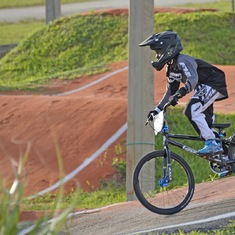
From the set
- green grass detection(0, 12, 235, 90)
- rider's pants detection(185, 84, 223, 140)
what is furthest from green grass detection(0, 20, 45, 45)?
rider's pants detection(185, 84, 223, 140)

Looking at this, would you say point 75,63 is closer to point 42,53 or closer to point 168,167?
point 42,53

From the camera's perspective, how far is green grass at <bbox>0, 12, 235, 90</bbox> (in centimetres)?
1919

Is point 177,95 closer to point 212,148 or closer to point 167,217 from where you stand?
point 212,148

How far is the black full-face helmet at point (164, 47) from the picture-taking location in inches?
324

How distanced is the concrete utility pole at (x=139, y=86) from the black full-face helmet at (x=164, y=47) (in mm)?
1763

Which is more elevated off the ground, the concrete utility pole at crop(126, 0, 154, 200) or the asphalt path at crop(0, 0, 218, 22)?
the concrete utility pole at crop(126, 0, 154, 200)

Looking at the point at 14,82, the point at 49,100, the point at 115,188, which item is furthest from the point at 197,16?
the point at 115,188

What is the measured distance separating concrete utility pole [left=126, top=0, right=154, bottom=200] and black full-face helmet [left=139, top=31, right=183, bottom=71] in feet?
5.78

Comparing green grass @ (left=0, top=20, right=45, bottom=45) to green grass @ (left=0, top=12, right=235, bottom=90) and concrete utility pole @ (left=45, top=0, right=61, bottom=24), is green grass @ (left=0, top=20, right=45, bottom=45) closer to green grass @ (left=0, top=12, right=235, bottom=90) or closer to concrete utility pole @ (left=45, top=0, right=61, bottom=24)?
concrete utility pole @ (left=45, top=0, right=61, bottom=24)

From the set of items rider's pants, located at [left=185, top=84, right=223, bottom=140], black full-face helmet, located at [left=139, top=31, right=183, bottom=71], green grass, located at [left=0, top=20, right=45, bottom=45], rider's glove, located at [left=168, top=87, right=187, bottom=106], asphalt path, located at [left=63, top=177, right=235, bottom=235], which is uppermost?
black full-face helmet, located at [left=139, top=31, right=183, bottom=71]

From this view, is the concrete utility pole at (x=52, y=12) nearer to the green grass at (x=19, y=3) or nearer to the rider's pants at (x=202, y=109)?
the green grass at (x=19, y=3)

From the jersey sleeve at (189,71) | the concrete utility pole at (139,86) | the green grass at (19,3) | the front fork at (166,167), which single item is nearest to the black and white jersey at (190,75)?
the jersey sleeve at (189,71)

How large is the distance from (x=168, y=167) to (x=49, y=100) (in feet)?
21.2

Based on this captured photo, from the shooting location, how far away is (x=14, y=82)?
1988 cm
